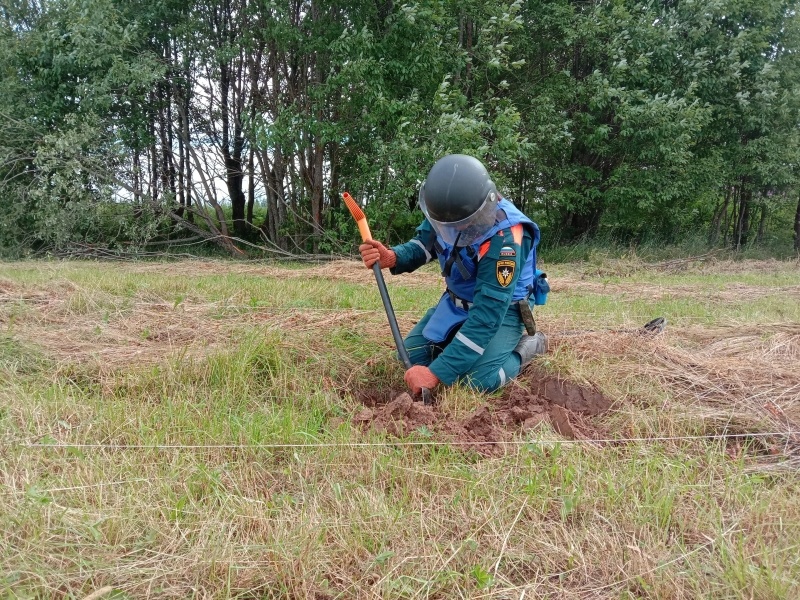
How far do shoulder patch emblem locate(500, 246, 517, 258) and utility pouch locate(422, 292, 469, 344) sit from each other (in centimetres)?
54

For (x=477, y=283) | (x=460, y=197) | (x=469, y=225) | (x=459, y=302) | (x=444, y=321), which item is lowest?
(x=444, y=321)

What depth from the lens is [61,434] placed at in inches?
94.1

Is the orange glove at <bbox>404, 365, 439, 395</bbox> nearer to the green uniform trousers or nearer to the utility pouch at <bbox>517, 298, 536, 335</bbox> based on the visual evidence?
the green uniform trousers

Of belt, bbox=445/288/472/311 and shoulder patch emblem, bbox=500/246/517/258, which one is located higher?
shoulder patch emblem, bbox=500/246/517/258

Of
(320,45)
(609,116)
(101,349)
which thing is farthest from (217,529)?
(609,116)

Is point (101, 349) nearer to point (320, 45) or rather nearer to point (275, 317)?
point (275, 317)

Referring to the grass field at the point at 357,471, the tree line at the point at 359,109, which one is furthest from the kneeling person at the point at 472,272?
the tree line at the point at 359,109

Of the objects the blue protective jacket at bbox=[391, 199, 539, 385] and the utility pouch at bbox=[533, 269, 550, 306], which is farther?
the utility pouch at bbox=[533, 269, 550, 306]

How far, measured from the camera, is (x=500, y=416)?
9.02 feet

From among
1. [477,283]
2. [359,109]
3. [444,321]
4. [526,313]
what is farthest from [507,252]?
[359,109]

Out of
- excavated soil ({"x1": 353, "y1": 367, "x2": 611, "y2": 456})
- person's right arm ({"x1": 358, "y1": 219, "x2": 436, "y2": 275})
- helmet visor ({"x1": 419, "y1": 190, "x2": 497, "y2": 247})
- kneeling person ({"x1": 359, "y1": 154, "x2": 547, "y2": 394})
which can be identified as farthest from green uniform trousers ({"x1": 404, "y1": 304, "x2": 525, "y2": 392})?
helmet visor ({"x1": 419, "y1": 190, "x2": 497, "y2": 247})

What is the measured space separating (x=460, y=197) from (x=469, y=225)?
0.57 ft

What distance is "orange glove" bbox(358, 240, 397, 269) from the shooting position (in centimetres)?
343

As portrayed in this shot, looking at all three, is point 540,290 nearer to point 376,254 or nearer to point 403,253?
point 403,253
